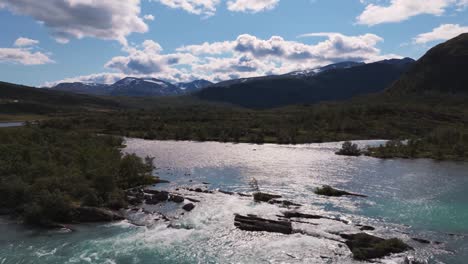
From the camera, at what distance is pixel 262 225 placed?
48094 millimetres

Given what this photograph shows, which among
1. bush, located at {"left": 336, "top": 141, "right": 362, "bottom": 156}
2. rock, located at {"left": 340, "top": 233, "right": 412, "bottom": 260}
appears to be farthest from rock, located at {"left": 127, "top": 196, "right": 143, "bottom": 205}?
bush, located at {"left": 336, "top": 141, "right": 362, "bottom": 156}

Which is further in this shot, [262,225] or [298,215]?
[298,215]

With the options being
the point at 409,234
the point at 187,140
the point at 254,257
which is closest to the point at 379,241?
the point at 409,234

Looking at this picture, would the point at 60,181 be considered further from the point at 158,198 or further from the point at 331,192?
the point at 331,192

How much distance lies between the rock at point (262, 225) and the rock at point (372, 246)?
7.69 m

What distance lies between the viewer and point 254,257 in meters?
39.2

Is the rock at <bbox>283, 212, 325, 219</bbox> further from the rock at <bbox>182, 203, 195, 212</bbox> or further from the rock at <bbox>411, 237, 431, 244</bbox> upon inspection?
→ the rock at <bbox>182, 203, 195, 212</bbox>

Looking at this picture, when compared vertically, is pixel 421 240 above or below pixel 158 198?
above

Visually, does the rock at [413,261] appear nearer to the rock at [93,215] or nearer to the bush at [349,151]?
the rock at [93,215]

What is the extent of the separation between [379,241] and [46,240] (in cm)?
3758

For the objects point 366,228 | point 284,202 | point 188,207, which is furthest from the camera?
point 284,202

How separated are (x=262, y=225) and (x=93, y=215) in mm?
22801

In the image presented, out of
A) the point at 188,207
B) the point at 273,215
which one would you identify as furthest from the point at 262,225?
the point at 188,207

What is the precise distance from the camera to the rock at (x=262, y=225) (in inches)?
1842
